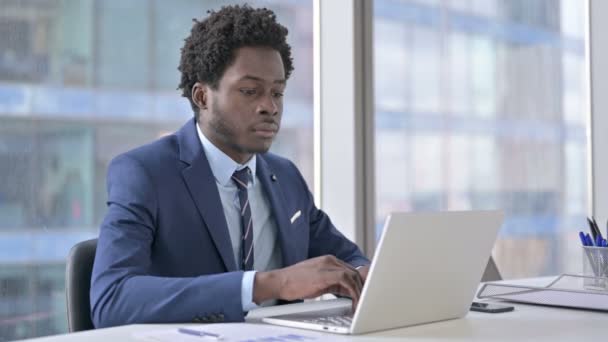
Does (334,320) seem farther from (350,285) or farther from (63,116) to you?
(63,116)

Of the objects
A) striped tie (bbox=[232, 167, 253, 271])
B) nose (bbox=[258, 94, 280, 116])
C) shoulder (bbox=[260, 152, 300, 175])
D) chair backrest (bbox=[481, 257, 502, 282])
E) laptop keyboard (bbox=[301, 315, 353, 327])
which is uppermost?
nose (bbox=[258, 94, 280, 116])

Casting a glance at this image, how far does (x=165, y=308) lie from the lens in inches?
58.7

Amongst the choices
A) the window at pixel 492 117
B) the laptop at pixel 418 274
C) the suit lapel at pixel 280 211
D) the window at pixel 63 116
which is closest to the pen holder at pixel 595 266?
the laptop at pixel 418 274

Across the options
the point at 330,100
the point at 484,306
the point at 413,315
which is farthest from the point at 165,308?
the point at 330,100

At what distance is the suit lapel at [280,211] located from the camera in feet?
6.85

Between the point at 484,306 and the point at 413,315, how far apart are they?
0.31m

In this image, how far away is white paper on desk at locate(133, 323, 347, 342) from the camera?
127 cm

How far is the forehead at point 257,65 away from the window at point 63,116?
0.68 meters

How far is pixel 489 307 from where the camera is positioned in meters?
1.67

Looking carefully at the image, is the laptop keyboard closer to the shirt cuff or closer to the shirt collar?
the shirt cuff

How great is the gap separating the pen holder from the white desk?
166mm

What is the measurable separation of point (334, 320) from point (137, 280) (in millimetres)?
419

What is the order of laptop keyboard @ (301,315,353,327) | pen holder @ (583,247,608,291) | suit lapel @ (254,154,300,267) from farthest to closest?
suit lapel @ (254,154,300,267)
pen holder @ (583,247,608,291)
laptop keyboard @ (301,315,353,327)

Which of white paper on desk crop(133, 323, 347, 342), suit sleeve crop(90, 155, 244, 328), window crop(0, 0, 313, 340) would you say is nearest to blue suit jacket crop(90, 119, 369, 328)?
suit sleeve crop(90, 155, 244, 328)
